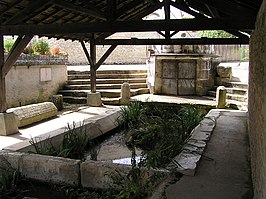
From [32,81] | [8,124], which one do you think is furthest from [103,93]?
[8,124]

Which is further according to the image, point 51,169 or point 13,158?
point 13,158

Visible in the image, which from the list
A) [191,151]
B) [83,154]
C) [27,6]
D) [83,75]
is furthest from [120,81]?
[191,151]

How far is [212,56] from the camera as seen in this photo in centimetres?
1129

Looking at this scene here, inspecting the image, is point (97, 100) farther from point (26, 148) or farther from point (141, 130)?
point (26, 148)

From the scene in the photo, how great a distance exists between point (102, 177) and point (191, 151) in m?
1.22

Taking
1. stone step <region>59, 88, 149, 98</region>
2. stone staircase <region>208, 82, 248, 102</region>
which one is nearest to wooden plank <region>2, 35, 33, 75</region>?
stone step <region>59, 88, 149, 98</region>

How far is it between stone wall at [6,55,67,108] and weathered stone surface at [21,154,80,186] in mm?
5401

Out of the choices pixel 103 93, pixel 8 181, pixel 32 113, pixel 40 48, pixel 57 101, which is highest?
pixel 40 48

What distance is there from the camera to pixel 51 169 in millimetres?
3836

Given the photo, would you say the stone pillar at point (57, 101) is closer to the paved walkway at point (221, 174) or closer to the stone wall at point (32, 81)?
the stone wall at point (32, 81)

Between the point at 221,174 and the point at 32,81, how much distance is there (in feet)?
26.1

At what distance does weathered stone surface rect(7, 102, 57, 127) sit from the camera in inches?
289

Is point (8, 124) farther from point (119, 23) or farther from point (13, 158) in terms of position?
point (119, 23)

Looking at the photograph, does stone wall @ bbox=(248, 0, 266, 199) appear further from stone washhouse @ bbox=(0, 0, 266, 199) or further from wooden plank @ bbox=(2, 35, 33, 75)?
wooden plank @ bbox=(2, 35, 33, 75)
